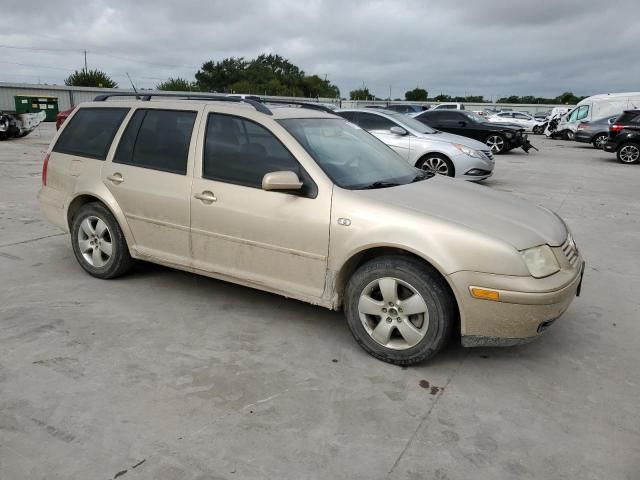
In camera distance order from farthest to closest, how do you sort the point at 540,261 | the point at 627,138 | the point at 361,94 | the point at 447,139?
the point at 361,94 < the point at 627,138 < the point at 447,139 < the point at 540,261

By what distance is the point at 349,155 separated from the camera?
13.7 feet

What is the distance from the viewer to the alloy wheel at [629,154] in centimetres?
1658

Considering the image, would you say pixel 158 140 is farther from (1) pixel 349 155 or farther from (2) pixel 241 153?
(1) pixel 349 155

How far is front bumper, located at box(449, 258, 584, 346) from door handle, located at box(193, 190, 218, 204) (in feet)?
6.02

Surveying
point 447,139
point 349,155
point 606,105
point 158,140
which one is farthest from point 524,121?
point 158,140

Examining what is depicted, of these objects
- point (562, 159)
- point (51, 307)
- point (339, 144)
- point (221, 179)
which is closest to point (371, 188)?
point (339, 144)

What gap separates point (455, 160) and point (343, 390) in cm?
791

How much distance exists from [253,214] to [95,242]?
1806 mm

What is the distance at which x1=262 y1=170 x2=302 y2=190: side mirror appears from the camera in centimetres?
352

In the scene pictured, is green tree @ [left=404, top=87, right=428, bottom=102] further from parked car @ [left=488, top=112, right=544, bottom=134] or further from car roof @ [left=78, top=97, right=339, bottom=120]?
car roof @ [left=78, top=97, right=339, bottom=120]

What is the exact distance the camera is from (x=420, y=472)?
8.25 ft

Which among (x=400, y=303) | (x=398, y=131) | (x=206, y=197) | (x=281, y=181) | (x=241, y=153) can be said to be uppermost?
(x=241, y=153)

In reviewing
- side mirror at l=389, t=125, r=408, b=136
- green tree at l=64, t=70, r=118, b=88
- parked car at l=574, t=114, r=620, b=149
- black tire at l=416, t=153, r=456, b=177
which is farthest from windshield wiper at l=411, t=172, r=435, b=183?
green tree at l=64, t=70, r=118, b=88

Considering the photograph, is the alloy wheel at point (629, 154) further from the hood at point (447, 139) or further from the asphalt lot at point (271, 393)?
the asphalt lot at point (271, 393)
